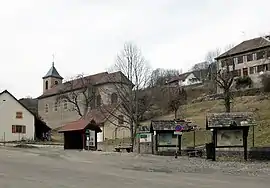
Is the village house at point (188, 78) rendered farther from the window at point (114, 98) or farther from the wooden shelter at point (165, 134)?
the wooden shelter at point (165, 134)

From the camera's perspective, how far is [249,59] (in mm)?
92625

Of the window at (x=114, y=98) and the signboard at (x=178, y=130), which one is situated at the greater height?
the window at (x=114, y=98)

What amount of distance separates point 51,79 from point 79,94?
22.8 m

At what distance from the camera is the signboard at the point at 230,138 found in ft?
113

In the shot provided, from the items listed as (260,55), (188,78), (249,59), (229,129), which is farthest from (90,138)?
(188,78)

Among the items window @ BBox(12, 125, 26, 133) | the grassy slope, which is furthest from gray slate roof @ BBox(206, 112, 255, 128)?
window @ BBox(12, 125, 26, 133)

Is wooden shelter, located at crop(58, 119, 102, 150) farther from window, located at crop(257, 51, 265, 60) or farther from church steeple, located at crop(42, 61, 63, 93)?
church steeple, located at crop(42, 61, 63, 93)

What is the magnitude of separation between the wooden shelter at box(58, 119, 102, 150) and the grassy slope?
968 cm

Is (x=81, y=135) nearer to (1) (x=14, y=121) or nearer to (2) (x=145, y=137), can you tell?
(2) (x=145, y=137)

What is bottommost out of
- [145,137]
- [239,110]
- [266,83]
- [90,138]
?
[90,138]

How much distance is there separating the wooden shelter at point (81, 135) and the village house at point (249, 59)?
41970 mm

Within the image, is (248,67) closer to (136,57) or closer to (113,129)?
(113,129)

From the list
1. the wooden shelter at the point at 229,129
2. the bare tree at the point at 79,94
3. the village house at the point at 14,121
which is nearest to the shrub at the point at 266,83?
the bare tree at the point at 79,94

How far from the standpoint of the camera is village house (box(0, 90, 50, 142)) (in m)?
74.8
